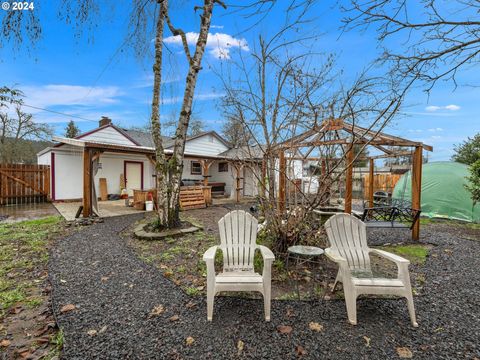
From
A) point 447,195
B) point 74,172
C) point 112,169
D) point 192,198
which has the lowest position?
point 192,198

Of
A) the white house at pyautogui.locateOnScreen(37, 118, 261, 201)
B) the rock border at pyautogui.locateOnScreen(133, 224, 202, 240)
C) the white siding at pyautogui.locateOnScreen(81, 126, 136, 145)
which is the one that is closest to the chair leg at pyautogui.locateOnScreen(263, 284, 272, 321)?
the rock border at pyautogui.locateOnScreen(133, 224, 202, 240)

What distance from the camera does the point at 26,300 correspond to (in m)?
2.83

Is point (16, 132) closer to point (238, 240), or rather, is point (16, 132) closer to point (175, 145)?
point (175, 145)

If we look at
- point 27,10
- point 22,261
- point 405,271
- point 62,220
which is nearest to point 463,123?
point 405,271

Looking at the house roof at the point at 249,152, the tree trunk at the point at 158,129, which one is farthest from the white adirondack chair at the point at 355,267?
the tree trunk at the point at 158,129

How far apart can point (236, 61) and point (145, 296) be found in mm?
3610

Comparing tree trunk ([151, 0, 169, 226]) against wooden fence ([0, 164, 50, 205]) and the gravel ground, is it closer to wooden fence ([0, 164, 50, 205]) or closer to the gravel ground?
the gravel ground

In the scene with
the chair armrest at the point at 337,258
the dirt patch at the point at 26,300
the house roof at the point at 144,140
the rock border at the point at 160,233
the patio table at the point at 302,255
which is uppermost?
the house roof at the point at 144,140

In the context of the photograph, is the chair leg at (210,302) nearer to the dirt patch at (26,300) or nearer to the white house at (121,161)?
the dirt patch at (26,300)

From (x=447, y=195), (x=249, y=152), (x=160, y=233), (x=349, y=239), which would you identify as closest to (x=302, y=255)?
(x=349, y=239)

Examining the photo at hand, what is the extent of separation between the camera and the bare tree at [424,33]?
292 cm

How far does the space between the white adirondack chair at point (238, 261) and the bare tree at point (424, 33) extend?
2.85 meters

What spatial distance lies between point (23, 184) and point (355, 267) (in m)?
13.4

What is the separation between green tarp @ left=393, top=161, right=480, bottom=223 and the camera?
8.19m
